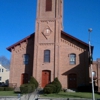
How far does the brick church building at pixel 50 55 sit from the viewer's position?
1296 inches

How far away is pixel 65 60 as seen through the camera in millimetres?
34031

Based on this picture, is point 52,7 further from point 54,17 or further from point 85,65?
point 85,65

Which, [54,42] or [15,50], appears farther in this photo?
[15,50]

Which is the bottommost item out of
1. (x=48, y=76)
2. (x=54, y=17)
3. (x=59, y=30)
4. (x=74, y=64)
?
(x=48, y=76)

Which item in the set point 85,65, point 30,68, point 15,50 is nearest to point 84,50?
point 85,65

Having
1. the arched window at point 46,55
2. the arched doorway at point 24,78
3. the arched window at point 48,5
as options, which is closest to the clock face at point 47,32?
the arched window at point 46,55

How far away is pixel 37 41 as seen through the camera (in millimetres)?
34094

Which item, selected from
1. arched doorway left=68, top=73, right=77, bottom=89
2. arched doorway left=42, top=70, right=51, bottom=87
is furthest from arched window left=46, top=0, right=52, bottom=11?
arched doorway left=68, top=73, right=77, bottom=89

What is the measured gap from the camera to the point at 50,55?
3328 centimetres

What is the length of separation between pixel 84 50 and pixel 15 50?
13.1 meters

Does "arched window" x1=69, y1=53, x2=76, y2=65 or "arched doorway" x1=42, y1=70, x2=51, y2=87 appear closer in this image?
"arched doorway" x1=42, y1=70, x2=51, y2=87

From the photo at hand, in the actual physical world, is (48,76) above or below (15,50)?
below

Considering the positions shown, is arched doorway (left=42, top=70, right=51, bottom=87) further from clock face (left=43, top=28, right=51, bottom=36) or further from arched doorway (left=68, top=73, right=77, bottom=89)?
clock face (left=43, top=28, right=51, bottom=36)

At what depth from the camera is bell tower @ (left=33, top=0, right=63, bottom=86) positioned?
3274 centimetres
